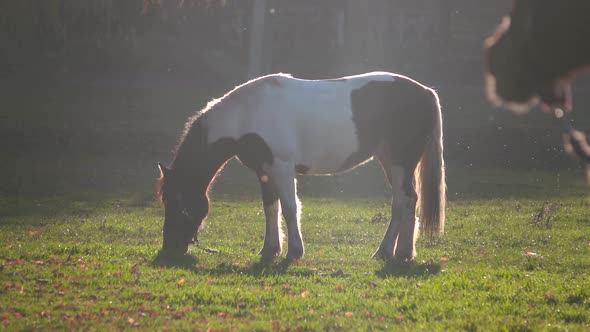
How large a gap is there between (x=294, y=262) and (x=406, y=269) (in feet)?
3.74

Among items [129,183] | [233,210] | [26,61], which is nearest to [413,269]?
[233,210]

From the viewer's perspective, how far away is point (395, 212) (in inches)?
391

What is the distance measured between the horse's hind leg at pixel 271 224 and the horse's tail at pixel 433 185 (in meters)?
1.50

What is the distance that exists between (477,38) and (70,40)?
14.1m

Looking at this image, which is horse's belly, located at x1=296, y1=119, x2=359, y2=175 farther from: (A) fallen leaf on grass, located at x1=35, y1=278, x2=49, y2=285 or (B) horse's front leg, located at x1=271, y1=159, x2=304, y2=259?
(A) fallen leaf on grass, located at x1=35, y1=278, x2=49, y2=285

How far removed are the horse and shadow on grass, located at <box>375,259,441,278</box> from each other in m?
4.45

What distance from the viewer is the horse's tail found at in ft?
33.0

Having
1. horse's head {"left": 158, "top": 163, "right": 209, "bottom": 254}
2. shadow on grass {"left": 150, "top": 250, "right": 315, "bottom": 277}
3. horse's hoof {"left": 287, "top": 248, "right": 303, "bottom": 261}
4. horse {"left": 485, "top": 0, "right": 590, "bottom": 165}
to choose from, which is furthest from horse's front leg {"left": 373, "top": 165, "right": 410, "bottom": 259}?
horse {"left": 485, "top": 0, "right": 590, "bottom": 165}

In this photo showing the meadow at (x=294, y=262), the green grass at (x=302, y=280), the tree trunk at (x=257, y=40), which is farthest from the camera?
the tree trunk at (x=257, y=40)

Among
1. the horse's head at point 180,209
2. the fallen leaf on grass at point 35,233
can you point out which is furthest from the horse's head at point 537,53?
the fallen leaf on grass at point 35,233

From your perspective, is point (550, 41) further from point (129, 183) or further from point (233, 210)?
point (129, 183)

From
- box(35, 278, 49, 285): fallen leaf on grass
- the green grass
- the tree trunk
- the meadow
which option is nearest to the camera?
the green grass

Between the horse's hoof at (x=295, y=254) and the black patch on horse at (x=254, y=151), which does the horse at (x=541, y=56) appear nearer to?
the black patch on horse at (x=254, y=151)

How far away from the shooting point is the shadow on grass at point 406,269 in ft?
28.4
